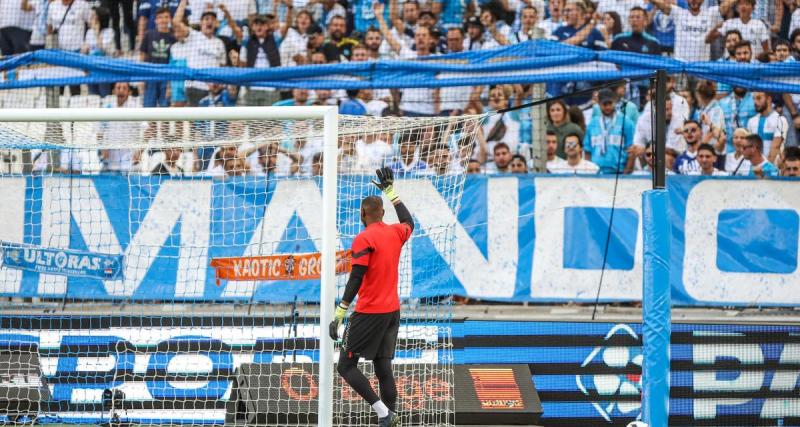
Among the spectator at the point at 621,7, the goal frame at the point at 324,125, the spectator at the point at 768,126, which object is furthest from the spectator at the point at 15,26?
the spectator at the point at 768,126

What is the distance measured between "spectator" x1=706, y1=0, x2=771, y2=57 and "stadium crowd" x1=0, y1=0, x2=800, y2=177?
0.7 inches

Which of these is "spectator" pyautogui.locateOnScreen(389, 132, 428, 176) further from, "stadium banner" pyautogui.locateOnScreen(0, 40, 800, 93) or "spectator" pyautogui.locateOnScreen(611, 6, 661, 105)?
"spectator" pyautogui.locateOnScreen(611, 6, 661, 105)

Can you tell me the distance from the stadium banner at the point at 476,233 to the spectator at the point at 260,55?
79.0 inches

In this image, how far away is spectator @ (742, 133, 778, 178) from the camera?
11242 millimetres

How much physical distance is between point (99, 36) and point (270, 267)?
6068 millimetres

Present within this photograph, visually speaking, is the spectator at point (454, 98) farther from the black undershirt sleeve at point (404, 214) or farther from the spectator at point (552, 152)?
the black undershirt sleeve at point (404, 214)

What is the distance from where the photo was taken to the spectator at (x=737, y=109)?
11555 mm

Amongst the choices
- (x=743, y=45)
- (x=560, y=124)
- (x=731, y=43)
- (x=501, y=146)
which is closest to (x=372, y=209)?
(x=501, y=146)

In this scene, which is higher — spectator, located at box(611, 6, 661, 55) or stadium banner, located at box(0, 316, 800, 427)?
spectator, located at box(611, 6, 661, 55)

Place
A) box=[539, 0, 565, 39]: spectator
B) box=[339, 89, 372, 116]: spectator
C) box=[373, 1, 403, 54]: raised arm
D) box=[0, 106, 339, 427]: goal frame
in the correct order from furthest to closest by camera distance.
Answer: box=[373, 1, 403, 54]: raised arm, box=[539, 0, 565, 39]: spectator, box=[339, 89, 372, 116]: spectator, box=[0, 106, 339, 427]: goal frame

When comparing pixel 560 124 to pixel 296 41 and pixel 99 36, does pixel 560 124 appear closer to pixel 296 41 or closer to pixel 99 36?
pixel 296 41

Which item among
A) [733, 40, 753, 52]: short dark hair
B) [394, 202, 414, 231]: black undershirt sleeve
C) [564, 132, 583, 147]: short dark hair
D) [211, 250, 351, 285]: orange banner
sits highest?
[733, 40, 753, 52]: short dark hair

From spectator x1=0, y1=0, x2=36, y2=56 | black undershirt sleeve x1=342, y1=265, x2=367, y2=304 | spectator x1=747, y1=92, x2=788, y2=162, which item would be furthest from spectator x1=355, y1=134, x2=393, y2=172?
spectator x1=0, y1=0, x2=36, y2=56

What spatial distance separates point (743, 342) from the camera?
9898 mm
